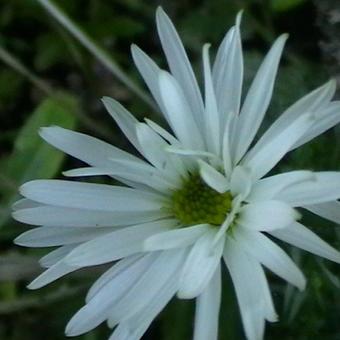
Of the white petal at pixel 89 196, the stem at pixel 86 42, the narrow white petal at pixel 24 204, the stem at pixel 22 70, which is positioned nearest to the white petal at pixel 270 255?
the white petal at pixel 89 196

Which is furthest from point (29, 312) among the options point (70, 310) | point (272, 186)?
point (272, 186)

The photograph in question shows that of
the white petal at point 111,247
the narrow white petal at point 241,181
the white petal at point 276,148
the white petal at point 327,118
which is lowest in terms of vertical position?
the white petal at point 111,247

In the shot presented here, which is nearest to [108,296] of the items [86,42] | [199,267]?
[199,267]

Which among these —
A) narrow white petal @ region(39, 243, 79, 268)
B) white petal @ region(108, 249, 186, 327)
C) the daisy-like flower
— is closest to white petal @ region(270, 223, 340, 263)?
the daisy-like flower

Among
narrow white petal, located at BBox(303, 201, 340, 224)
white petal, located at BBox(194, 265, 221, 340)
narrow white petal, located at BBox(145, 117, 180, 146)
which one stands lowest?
white petal, located at BBox(194, 265, 221, 340)

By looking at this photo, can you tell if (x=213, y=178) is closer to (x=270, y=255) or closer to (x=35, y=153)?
(x=270, y=255)

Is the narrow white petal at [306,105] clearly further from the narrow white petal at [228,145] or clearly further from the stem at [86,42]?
the stem at [86,42]

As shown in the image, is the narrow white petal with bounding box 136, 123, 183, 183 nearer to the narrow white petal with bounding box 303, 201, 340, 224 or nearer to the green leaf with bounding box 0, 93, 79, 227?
the narrow white petal with bounding box 303, 201, 340, 224

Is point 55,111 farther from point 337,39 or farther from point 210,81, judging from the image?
point 210,81
